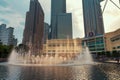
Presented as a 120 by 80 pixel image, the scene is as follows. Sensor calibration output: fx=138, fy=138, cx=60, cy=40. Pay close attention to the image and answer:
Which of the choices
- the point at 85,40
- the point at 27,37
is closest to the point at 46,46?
the point at 85,40

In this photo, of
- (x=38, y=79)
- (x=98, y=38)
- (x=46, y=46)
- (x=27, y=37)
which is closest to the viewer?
(x=38, y=79)

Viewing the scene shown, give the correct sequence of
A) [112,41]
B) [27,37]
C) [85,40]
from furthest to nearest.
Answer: [27,37]
[85,40]
[112,41]

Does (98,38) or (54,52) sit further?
(54,52)

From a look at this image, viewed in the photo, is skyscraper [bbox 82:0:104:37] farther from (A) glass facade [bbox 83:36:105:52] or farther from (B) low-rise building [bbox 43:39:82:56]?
(A) glass facade [bbox 83:36:105:52]

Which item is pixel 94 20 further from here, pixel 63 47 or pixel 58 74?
pixel 58 74

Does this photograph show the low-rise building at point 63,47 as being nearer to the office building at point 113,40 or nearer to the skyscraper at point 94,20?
the office building at point 113,40

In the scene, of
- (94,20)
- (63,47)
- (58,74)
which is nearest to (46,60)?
A: (58,74)

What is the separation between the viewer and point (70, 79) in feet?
51.4

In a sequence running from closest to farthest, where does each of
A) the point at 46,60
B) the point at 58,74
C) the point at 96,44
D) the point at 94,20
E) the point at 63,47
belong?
the point at 58,74 → the point at 46,60 → the point at 96,44 → the point at 63,47 → the point at 94,20

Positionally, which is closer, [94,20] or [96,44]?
[96,44]

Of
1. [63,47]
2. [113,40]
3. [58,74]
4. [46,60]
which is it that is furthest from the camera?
[63,47]

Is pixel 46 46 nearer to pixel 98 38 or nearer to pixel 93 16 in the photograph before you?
pixel 98 38

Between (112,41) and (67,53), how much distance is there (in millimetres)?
37913

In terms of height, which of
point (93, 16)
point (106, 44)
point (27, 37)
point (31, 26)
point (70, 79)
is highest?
point (93, 16)
